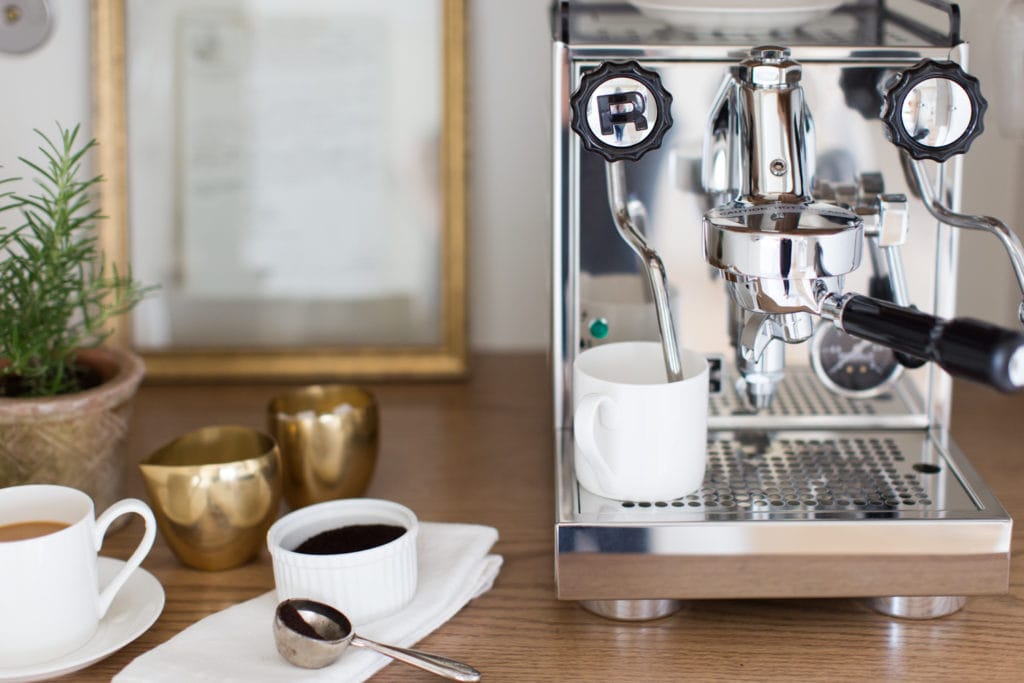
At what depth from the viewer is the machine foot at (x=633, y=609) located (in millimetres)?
614

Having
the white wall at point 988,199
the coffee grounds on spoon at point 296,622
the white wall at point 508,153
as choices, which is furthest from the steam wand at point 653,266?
the white wall at point 988,199

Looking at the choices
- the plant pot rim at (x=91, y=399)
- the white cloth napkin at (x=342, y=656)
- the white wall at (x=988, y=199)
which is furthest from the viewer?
the white wall at (x=988, y=199)

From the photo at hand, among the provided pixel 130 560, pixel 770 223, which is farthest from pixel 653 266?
pixel 130 560

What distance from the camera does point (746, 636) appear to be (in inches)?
23.9

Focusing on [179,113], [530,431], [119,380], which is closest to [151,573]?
[119,380]

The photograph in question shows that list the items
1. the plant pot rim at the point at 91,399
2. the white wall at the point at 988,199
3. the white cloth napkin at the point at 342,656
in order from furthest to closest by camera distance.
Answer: the white wall at the point at 988,199, the plant pot rim at the point at 91,399, the white cloth napkin at the point at 342,656

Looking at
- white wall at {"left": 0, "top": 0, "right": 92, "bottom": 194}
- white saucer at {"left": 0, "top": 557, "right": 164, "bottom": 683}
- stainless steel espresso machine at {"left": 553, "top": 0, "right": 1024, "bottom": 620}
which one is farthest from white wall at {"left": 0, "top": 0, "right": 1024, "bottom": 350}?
white saucer at {"left": 0, "top": 557, "right": 164, "bottom": 683}

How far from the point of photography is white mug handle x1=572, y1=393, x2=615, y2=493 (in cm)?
61

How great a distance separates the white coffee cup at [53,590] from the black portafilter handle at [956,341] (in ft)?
1.24

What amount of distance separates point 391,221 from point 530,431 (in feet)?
0.76

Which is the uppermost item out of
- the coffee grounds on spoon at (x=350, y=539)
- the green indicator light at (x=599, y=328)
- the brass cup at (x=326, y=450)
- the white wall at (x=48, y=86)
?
the white wall at (x=48, y=86)

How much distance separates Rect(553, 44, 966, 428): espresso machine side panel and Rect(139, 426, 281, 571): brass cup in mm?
185

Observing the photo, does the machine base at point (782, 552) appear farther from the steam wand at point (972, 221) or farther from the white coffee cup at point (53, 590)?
the white coffee cup at point (53, 590)

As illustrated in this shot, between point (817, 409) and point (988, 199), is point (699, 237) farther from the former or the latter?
point (988, 199)
